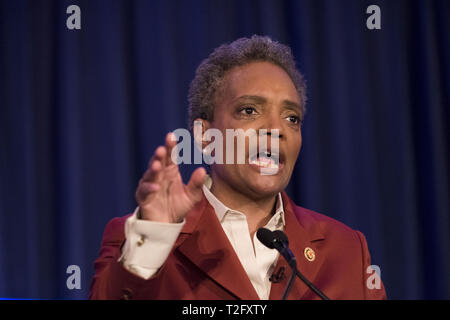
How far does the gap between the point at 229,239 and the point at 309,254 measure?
24cm

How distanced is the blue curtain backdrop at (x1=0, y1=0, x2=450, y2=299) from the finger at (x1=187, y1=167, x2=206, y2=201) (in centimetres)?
112

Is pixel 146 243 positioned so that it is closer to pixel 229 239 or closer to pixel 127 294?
pixel 127 294

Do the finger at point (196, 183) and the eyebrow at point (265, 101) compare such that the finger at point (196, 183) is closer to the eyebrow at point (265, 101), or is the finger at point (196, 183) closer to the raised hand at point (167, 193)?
the raised hand at point (167, 193)

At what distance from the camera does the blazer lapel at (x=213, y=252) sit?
1286mm

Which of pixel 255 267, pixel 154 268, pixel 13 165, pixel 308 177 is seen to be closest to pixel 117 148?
pixel 13 165

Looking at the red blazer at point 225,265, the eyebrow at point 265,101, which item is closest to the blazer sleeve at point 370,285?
the red blazer at point 225,265

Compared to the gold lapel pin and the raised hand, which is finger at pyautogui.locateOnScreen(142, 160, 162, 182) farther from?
the gold lapel pin

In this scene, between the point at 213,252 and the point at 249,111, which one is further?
the point at 249,111

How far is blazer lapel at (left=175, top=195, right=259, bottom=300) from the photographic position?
1286 millimetres

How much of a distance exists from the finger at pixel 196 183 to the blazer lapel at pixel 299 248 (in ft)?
1.24

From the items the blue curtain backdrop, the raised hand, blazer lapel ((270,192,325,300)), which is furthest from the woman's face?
the blue curtain backdrop

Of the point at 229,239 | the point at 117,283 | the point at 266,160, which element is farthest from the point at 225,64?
the point at 117,283

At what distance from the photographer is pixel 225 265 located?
4.31 ft
